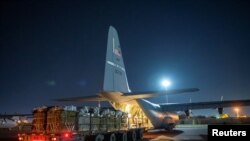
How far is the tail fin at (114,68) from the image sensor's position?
1880 cm

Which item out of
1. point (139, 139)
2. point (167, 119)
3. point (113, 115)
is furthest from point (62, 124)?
point (167, 119)

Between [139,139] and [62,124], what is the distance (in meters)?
9.48

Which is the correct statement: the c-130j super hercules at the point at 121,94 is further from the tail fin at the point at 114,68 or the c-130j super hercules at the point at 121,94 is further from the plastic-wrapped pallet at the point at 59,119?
the plastic-wrapped pallet at the point at 59,119

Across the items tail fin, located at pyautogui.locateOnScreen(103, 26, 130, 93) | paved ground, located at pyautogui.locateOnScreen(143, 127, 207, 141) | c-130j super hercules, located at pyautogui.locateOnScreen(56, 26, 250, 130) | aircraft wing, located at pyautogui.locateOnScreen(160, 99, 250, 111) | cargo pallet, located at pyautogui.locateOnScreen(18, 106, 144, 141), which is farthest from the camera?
aircraft wing, located at pyautogui.locateOnScreen(160, 99, 250, 111)


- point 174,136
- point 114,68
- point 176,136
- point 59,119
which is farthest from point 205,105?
point 59,119

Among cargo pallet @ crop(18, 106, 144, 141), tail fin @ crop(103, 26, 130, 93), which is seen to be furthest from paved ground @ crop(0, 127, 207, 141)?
cargo pallet @ crop(18, 106, 144, 141)

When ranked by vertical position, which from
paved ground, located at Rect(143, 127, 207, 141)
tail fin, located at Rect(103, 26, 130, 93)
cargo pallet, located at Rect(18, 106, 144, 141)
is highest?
tail fin, located at Rect(103, 26, 130, 93)

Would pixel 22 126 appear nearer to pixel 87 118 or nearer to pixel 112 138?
pixel 87 118

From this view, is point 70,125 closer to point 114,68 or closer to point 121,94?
point 121,94

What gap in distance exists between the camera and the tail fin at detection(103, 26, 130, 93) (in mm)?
18797

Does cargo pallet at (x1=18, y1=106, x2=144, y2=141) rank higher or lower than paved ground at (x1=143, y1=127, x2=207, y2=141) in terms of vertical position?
higher

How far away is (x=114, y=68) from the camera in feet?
65.2

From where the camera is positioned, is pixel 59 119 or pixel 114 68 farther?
pixel 114 68

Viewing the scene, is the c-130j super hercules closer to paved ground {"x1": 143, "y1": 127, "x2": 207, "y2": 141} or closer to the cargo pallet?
paved ground {"x1": 143, "y1": 127, "x2": 207, "y2": 141}
